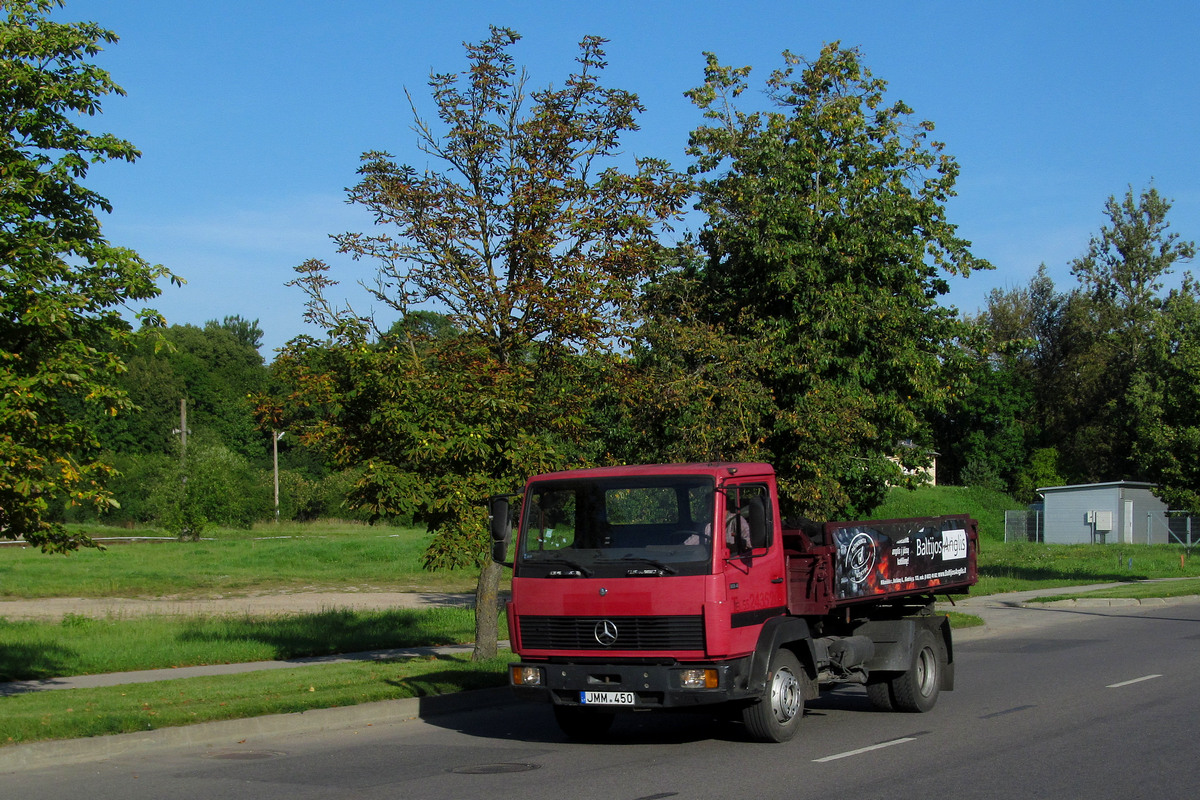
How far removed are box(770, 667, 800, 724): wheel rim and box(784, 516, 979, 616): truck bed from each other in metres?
0.63

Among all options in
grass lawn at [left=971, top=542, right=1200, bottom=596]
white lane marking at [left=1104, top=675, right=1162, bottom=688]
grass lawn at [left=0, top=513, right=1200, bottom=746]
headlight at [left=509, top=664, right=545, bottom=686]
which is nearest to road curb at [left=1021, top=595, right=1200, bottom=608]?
grass lawn at [left=0, top=513, right=1200, bottom=746]

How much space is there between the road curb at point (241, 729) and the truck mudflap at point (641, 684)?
2749 mm

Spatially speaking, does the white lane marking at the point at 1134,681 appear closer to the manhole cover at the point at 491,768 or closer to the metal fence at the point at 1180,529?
the manhole cover at the point at 491,768

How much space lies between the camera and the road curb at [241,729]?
9.52 metres

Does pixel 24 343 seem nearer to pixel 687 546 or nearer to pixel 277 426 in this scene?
pixel 277 426

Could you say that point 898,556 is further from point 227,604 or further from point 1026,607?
point 227,604

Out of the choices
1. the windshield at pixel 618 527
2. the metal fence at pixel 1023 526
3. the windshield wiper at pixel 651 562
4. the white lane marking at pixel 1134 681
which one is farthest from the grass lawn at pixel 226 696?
the metal fence at pixel 1023 526

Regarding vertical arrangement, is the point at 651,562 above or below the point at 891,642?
above

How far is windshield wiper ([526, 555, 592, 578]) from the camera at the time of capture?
977cm

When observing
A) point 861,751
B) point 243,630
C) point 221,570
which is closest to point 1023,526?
point 221,570

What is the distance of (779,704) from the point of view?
10.2 m

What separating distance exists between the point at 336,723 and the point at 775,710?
4.43 meters

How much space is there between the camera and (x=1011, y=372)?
8662 centimetres

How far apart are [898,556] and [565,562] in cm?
397
